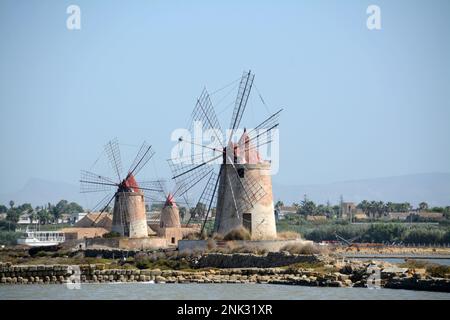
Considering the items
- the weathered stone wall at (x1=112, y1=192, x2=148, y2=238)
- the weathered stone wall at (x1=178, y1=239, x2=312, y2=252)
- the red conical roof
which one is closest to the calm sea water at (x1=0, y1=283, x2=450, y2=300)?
the weathered stone wall at (x1=178, y1=239, x2=312, y2=252)

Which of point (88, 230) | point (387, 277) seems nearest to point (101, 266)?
point (387, 277)

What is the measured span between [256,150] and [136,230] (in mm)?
13535

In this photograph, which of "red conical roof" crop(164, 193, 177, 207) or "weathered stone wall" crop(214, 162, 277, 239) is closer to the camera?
"weathered stone wall" crop(214, 162, 277, 239)

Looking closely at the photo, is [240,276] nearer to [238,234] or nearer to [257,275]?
[257,275]

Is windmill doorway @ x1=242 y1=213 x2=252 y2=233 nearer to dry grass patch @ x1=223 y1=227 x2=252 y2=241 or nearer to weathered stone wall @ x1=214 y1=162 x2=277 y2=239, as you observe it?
weathered stone wall @ x1=214 y1=162 x2=277 y2=239

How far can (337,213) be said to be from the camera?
133m

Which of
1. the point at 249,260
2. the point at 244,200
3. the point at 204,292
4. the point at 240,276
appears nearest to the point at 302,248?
the point at 249,260

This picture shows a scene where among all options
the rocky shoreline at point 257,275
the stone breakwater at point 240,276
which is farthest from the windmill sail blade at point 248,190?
the stone breakwater at point 240,276

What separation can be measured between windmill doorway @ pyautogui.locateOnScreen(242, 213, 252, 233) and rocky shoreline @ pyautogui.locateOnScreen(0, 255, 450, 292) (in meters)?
2.77

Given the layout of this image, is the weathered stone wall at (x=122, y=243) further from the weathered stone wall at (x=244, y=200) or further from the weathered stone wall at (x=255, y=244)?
the weathered stone wall at (x=244, y=200)

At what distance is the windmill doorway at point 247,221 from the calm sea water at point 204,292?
7576 millimetres

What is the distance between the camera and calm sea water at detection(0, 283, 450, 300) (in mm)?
31516

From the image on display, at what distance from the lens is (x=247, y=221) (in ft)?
146

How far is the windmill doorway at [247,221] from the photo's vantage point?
44.5 metres
